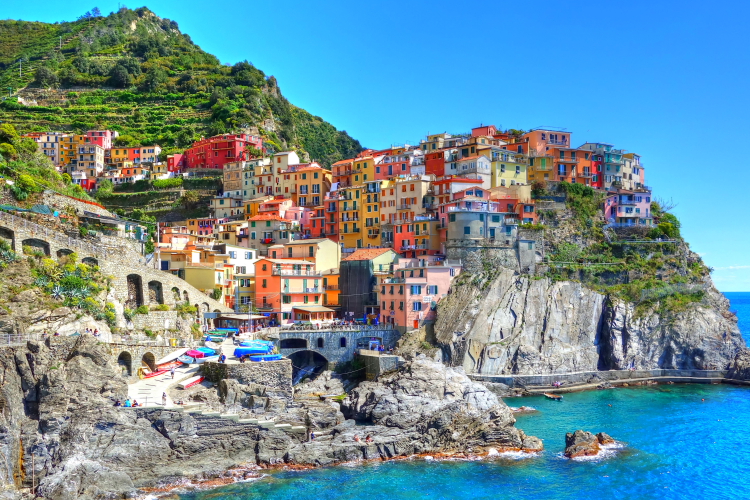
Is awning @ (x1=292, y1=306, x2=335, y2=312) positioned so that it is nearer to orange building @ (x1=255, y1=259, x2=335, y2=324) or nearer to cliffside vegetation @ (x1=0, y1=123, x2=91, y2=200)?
orange building @ (x1=255, y1=259, x2=335, y2=324)

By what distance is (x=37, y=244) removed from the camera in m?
42.8

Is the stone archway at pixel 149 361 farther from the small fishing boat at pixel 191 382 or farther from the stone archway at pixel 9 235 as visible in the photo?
the stone archway at pixel 9 235

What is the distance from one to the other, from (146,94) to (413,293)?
3028 inches

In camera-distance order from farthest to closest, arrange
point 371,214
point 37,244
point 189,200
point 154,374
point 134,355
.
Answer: point 189,200
point 371,214
point 37,244
point 154,374
point 134,355

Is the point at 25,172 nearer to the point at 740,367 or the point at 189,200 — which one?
the point at 189,200

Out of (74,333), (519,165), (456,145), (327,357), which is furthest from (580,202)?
(74,333)

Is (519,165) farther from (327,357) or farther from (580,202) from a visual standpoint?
(327,357)

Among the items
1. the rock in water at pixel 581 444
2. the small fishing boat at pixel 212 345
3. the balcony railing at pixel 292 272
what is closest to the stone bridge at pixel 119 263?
the small fishing boat at pixel 212 345

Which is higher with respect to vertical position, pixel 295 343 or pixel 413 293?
pixel 413 293

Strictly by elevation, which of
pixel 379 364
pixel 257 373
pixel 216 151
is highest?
pixel 216 151

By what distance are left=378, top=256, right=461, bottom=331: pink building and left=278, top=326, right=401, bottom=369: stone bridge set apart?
129 inches

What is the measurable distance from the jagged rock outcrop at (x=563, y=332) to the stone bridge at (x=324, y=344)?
6.32 metres

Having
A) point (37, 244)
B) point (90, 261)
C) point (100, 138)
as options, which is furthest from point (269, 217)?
point (100, 138)

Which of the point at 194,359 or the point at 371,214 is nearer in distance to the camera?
the point at 194,359
